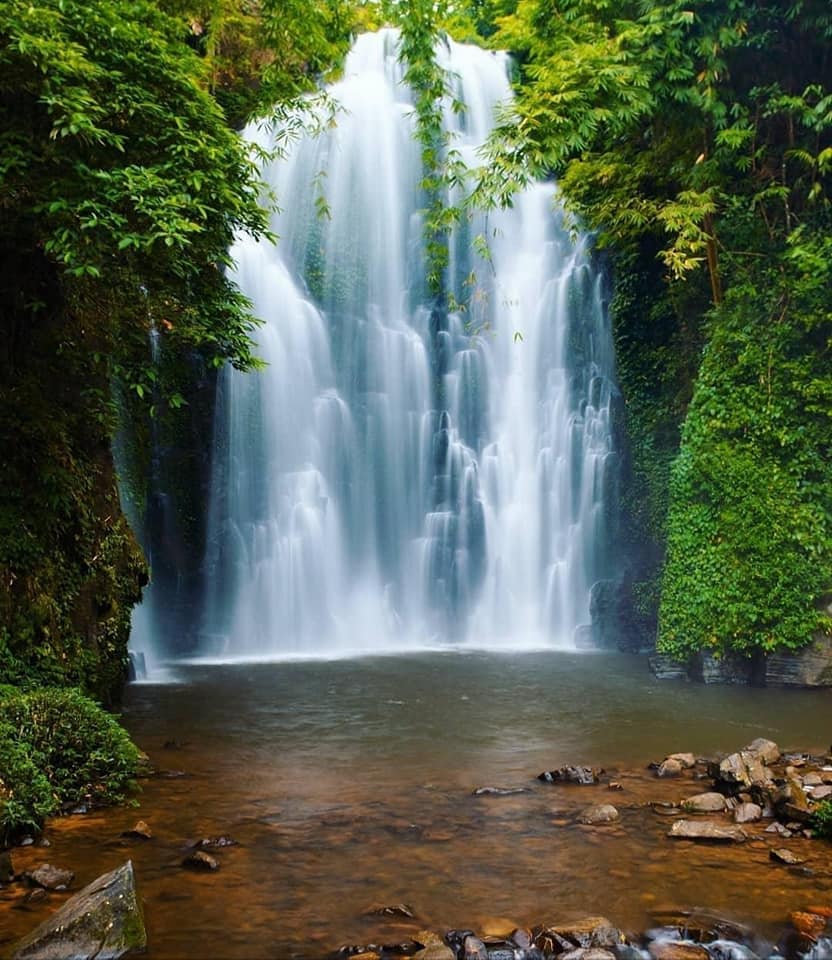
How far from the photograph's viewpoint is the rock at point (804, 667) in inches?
458

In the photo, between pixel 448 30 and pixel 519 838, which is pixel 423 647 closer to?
pixel 519 838

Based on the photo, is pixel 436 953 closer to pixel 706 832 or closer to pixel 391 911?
pixel 391 911

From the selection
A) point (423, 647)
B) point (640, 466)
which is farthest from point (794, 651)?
point (423, 647)

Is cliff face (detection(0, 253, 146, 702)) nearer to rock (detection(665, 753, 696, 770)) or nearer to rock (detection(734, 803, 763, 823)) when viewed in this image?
rock (detection(665, 753, 696, 770))

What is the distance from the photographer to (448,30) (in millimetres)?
24625

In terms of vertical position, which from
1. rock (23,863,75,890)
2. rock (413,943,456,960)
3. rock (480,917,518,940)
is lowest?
rock (480,917,518,940)

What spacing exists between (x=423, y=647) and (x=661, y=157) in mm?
9697

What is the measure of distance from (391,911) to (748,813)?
2875mm

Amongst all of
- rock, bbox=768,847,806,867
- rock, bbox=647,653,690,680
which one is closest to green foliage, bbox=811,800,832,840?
rock, bbox=768,847,806,867

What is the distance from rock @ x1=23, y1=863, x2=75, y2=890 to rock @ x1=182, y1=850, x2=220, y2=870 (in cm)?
67

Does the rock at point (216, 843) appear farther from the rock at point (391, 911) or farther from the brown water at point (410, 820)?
the rock at point (391, 911)

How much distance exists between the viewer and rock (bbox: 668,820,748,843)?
18.8 ft

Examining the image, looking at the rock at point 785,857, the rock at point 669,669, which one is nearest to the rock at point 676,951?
the rock at point 785,857

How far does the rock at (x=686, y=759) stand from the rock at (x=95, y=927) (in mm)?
4911
